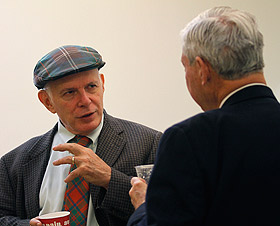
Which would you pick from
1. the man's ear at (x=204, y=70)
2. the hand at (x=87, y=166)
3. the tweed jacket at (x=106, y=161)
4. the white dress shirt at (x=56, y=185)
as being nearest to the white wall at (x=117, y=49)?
the tweed jacket at (x=106, y=161)

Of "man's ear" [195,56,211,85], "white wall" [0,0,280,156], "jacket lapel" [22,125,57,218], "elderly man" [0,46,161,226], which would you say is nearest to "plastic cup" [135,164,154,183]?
"elderly man" [0,46,161,226]

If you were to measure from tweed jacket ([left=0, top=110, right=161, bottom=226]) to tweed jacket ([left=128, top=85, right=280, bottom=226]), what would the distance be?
67 centimetres

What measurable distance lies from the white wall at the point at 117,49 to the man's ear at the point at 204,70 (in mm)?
1694

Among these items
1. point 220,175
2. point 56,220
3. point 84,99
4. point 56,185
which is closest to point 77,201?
point 56,185

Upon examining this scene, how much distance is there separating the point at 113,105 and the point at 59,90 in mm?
932

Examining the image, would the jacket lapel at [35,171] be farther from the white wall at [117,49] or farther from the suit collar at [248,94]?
the suit collar at [248,94]

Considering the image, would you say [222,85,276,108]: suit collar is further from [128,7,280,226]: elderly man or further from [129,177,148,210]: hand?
[129,177,148,210]: hand

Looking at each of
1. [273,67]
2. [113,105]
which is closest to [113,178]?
[113,105]

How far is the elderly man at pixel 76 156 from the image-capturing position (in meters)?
1.67

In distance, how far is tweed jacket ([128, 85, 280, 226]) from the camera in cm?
96

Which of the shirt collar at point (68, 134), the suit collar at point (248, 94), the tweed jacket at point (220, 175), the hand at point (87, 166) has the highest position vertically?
the suit collar at point (248, 94)

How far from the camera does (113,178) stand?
63.8 inches

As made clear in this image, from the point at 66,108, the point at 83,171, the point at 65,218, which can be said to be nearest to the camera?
the point at 65,218

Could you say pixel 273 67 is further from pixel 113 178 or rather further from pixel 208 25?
pixel 208 25
